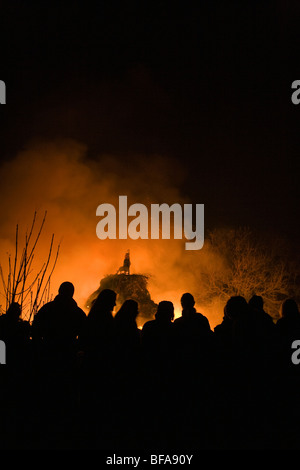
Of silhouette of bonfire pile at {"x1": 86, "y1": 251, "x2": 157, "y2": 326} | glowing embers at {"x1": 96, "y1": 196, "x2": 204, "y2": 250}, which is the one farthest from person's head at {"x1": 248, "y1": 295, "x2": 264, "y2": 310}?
glowing embers at {"x1": 96, "y1": 196, "x2": 204, "y2": 250}

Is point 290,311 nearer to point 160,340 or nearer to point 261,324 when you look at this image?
point 261,324

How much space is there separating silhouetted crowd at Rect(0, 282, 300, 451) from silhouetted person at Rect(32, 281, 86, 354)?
0.04ft

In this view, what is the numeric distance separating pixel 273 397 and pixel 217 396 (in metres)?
0.58

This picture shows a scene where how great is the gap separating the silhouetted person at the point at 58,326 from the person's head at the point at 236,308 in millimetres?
1661

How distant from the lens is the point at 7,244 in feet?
80.7

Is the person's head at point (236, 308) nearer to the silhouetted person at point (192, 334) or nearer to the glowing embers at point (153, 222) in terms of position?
the silhouetted person at point (192, 334)

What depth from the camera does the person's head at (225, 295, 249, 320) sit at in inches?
162

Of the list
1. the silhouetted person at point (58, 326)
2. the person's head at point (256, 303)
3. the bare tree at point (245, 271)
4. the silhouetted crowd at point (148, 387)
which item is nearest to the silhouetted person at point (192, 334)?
the silhouetted crowd at point (148, 387)

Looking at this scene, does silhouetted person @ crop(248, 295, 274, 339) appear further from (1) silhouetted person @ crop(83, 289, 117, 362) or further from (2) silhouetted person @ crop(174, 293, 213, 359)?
(1) silhouetted person @ crop(83, 289, 117, 362)

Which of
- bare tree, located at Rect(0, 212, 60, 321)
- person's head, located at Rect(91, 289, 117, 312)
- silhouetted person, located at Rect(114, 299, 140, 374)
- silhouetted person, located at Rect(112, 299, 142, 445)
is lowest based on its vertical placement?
silhouetted person, located at Rect(112, 299, 142, 445)

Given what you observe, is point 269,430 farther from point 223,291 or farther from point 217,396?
point 223,291

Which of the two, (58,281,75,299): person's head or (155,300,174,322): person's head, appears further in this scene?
(58,281,75,299): person's head

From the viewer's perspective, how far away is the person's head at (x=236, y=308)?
4120mm
